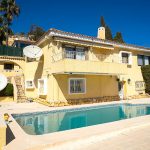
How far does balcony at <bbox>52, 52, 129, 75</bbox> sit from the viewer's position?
19.9m

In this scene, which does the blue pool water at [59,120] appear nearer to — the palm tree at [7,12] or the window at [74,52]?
the window at [74,52]

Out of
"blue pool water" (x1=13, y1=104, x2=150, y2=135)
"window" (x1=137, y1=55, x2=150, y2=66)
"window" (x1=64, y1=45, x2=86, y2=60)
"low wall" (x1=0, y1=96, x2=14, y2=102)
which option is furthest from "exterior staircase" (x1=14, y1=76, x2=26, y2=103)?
"window" (x1=137, y1=55, x2=150, y2=66)

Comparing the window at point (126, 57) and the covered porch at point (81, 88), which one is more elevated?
the window at point (126, 57)

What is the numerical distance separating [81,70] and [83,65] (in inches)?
24.9

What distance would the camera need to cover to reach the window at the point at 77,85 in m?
23.7

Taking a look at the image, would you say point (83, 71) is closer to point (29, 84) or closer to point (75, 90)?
point (75, 90)

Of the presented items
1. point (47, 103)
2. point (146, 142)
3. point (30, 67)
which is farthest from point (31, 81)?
point (146, 142)

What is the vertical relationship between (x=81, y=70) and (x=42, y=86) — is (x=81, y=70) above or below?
above

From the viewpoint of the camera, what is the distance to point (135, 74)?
31172 mm

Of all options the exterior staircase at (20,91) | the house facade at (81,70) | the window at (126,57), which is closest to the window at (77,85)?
the house facade at (81,70)

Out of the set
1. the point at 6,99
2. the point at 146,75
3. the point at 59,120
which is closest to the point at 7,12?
the point at 6,99

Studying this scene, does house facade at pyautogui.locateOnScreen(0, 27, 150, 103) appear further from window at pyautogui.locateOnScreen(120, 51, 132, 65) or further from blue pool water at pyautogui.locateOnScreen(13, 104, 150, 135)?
blue pool water at pyautogui.locateOnScreen(13, 104, 150, 135)

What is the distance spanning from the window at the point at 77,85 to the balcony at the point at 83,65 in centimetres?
290

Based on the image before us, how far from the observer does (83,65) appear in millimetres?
20984
